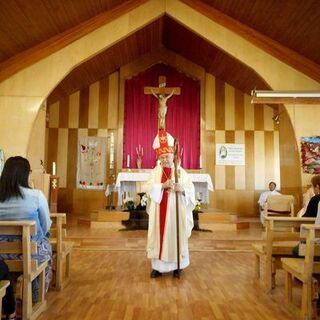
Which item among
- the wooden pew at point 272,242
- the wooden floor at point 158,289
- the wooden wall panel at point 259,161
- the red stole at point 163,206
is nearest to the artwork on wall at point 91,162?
the wooden wall panel at point 259,161

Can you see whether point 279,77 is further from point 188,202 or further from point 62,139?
point 62,139

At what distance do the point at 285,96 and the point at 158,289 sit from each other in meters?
4.00

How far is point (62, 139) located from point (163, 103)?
3.11 meters

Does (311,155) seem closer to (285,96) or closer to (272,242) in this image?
(285,96)

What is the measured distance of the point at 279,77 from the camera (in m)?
6.85

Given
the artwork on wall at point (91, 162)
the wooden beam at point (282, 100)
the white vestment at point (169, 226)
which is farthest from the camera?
the artwork on wall at point (91, 162)

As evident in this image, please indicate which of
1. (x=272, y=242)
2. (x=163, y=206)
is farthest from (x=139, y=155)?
(x=272, y=242)

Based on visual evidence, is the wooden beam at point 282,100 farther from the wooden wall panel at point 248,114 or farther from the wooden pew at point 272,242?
the wooden wall panel at point 248,114

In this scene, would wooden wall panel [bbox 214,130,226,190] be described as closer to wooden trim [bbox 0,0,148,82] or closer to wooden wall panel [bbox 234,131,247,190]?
wooden wall panel [bbox 234,131,247,190]

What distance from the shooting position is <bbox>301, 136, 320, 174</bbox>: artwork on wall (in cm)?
645

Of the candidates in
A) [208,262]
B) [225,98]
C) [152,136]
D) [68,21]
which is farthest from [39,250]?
[225,98]

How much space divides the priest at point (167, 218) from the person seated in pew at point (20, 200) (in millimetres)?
1454

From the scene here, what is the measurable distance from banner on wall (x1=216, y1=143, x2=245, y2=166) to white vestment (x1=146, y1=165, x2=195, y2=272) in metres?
5.71

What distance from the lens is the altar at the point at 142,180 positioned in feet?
25.1
